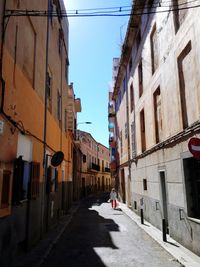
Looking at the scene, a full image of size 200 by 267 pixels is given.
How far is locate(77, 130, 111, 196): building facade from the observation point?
4225 cm

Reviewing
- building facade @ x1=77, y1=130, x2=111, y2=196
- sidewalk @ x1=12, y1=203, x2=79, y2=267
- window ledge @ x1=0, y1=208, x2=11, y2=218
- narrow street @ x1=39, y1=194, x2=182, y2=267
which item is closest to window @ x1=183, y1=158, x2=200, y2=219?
narrow street @ x1=39, y1=194, x2=182, y2=267

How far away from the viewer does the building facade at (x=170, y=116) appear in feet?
28.4

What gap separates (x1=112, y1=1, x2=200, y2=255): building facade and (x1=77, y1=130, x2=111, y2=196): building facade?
79.6ft

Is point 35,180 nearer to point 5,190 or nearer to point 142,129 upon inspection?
point 5,190

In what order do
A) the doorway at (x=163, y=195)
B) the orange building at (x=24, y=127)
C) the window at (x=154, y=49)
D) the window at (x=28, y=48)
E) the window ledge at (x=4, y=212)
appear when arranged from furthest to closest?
the window at (x=154, y=49)
the doorway at (x=163, y=195)
the window at (x=28, y=48)
the orange building at (x=24, y=127)
the window ledge at (x=4, y=212)

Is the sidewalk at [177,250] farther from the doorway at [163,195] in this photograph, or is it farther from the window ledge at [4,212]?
the window ledge at [4,212]

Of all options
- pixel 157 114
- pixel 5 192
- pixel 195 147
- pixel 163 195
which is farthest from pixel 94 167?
pixel 195 147

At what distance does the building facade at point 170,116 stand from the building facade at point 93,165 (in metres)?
24.3

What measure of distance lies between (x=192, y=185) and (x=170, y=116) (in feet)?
8.70

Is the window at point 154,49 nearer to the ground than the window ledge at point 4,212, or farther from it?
farther from it

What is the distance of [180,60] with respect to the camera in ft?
31.8

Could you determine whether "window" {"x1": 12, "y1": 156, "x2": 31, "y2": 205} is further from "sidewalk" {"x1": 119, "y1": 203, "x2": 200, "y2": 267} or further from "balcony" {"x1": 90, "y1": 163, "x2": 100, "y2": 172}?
"balcony" {"x1": 90, "y1": 163, "x2": 100, "y2": 172}

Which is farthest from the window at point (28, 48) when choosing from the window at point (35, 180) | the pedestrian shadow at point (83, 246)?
the pedestrian shadow at point (83, 246)

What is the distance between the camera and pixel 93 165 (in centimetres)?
5197
